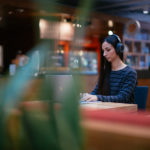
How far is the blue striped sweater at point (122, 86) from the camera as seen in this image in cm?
289

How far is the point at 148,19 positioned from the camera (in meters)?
11.5

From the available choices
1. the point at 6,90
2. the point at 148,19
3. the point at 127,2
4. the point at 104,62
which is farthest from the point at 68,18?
the point at 6,90

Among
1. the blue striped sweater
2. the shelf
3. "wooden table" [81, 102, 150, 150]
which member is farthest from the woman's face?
the shelf

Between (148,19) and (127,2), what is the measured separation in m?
2.68

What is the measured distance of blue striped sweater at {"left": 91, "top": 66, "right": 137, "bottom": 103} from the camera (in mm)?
2891

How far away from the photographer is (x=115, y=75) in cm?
306

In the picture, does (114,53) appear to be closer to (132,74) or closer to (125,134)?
(132,74)

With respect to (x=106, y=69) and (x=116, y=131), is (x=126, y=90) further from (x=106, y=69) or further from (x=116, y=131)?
(x=116, y=131)

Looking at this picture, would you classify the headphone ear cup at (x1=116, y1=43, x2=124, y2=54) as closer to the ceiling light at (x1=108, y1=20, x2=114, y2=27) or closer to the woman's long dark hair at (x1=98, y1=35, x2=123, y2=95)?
the woman's long dark hair at (x1=98, y1=35, x2=123, y2=95)

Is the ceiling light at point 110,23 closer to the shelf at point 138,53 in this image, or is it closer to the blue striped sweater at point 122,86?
the shelf at point 138,53

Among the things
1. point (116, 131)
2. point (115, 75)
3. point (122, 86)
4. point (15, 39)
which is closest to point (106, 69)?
point (115, 75)

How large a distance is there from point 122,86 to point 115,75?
14 centimetres

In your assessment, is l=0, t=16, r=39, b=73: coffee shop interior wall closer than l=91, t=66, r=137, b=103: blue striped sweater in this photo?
No

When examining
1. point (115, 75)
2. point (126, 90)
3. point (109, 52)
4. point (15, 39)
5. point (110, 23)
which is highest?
point (110, 23)
